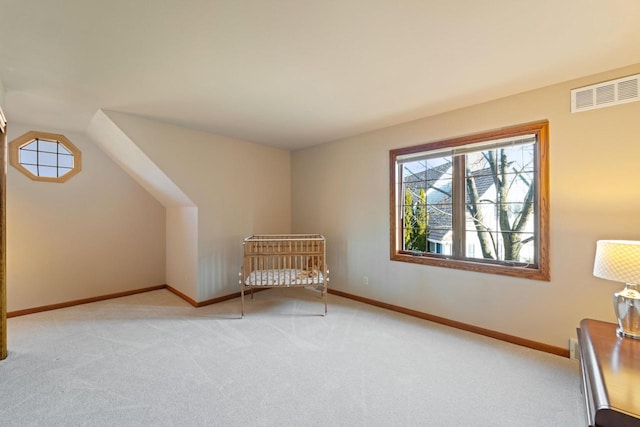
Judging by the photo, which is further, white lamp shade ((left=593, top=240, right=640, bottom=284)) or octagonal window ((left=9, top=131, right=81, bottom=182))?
octagonal window ((left=9, top=131, right=81, bottom=182))

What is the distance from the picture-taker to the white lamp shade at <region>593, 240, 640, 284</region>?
5.12ft

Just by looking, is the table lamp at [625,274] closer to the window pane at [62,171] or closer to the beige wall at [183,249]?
the beige wall at [183,249]

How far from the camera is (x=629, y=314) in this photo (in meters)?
1.62

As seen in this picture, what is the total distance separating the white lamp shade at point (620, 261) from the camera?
1.56 metres

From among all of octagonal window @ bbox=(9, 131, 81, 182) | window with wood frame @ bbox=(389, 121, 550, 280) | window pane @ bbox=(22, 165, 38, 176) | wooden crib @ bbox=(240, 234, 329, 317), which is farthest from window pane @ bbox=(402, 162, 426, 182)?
window pane @ bbox=(22, 165, 38, 176)

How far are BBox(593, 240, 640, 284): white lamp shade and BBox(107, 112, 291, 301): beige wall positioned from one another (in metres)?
3.89

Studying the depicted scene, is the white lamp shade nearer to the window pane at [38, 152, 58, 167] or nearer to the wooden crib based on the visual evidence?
the wooden crib

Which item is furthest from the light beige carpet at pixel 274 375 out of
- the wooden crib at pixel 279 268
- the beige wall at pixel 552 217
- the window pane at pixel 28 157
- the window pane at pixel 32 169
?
the window pane at pixel 28 157

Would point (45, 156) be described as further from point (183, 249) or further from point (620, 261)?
point (620, 261)

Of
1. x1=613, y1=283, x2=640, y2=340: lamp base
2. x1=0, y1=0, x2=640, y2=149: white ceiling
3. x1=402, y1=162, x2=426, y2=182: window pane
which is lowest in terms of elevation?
x1=613, y1=283, x2=640, y2=340: lamp base

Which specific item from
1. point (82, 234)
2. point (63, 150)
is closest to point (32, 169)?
point (63, 150)

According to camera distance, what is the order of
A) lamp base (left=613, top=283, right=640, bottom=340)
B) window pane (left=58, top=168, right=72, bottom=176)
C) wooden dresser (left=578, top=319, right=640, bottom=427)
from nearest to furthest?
1. wooden dresser (left=578, top=319, right=640, bottom=427)
2. lamp base (left=613, top=283, right=640, bottom=340)
3. window pane (left=58, top=168, right=72, bottom=176)

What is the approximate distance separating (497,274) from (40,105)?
4896mm

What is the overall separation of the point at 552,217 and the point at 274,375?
2697 millimetres
